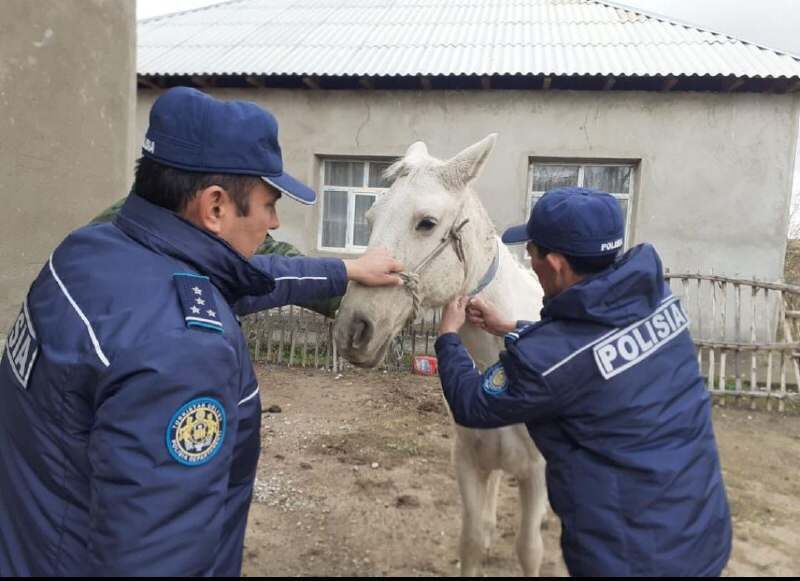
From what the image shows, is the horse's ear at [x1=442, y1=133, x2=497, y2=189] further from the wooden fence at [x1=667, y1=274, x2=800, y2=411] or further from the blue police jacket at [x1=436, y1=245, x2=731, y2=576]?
the wooden fence at [x1=667, y1=274, x2=800, y2=411]

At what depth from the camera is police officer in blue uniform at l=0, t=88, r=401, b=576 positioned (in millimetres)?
916

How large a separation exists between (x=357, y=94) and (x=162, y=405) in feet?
27.9

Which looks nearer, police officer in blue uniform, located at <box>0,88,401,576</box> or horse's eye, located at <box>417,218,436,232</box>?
police officer in blue uniform, located at <box>0,88,401,576</box>

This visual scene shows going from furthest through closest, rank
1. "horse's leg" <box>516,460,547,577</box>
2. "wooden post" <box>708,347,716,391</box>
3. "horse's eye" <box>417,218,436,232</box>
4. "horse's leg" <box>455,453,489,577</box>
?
"wooden post" <box>708,347,716,391</box>
"horse's leg" <box>455,453,489,577</box>
"horse's leg" <box>516,460,547,577</box>
"horse's eye" <box>417,218,436,232</box>

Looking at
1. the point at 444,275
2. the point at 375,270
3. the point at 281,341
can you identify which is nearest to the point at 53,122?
the point at 375,270

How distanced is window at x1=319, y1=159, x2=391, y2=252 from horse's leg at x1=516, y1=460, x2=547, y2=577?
664 cm

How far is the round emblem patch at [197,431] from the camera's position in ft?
3.07

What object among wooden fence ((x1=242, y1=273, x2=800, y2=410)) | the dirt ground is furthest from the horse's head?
wooden fence ((x1=242, y1=273, x2=800, y2=410))

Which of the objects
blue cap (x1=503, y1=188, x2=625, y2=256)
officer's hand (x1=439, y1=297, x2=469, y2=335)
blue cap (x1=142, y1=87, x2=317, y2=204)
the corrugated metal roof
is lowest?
officer's hand (x1=439, y1=297, x2=469, y2=335)

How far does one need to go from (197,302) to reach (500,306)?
1585 mm

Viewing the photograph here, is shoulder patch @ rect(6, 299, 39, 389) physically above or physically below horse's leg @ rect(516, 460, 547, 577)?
above

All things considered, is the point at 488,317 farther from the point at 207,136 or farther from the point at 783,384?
the point at 783,384

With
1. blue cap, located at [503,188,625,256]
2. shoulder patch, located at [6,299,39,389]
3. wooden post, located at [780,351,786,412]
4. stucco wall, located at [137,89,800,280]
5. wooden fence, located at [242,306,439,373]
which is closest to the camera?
shoulder patch, located at [6,299,39,389]

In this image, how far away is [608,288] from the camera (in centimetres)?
153
